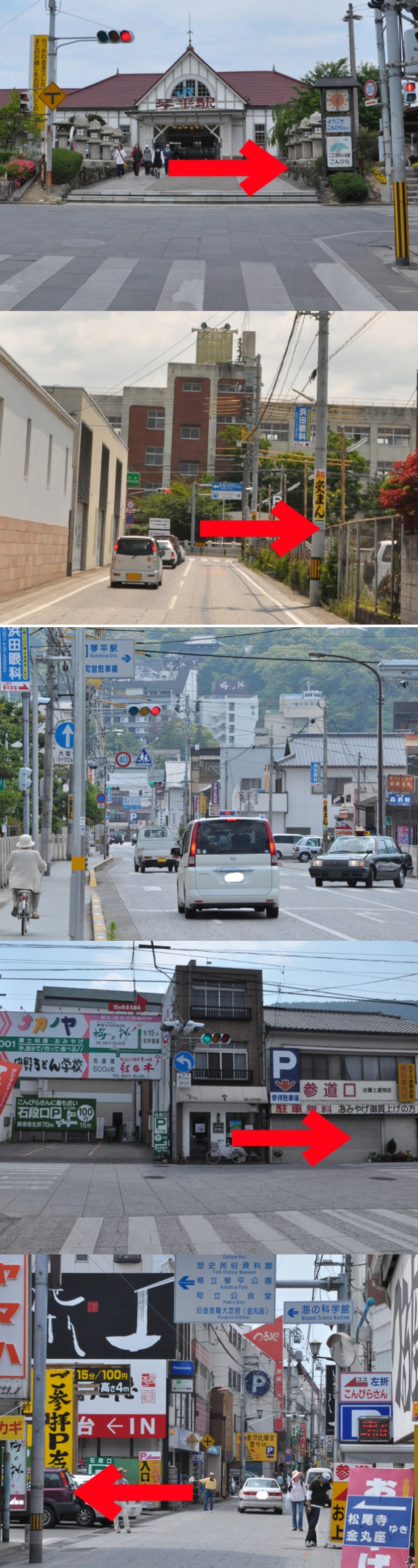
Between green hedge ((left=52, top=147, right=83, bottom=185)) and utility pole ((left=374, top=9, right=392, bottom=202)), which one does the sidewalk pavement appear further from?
green hedge ((left=52, top=147, right=83, bottom=185))

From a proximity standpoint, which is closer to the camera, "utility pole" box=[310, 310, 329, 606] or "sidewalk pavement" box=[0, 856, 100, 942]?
"utility pole" box=[310, 310, 329, 606]

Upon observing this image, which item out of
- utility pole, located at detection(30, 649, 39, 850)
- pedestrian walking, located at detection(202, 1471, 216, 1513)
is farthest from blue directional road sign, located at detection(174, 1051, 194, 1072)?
pedestrian walking, located at detection(202, 1471, 216, 1513)

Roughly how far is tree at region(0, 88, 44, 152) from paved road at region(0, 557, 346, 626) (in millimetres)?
8510

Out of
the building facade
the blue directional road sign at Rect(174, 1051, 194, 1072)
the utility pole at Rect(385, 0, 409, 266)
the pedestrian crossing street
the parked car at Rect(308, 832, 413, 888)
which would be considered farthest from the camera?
the blue directional road sign at Rect(174, 1051, 194, 1072)

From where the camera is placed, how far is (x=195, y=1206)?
12766 millimetres

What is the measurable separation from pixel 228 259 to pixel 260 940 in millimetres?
5908

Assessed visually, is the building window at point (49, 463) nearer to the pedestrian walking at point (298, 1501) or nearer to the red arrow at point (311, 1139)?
the red arrow at point (311, 1139)

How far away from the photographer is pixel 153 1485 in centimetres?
1830

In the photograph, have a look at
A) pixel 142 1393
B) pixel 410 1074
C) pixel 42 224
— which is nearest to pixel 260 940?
pixel 410 1074

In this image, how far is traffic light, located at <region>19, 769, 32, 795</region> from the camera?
1032 centimetres

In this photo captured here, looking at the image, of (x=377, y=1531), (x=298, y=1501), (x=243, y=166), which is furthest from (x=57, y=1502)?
(x=243, y=166)

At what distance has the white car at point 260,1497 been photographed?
21.2m

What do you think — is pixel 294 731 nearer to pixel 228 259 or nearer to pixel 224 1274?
pixel 228 259

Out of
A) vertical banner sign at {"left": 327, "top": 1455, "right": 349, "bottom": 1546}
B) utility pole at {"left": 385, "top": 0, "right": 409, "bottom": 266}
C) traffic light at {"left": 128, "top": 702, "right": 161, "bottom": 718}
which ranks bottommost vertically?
vertical banner sign at {"left": 327, "top": 1455, "right": 349, "bottom": 1546}
